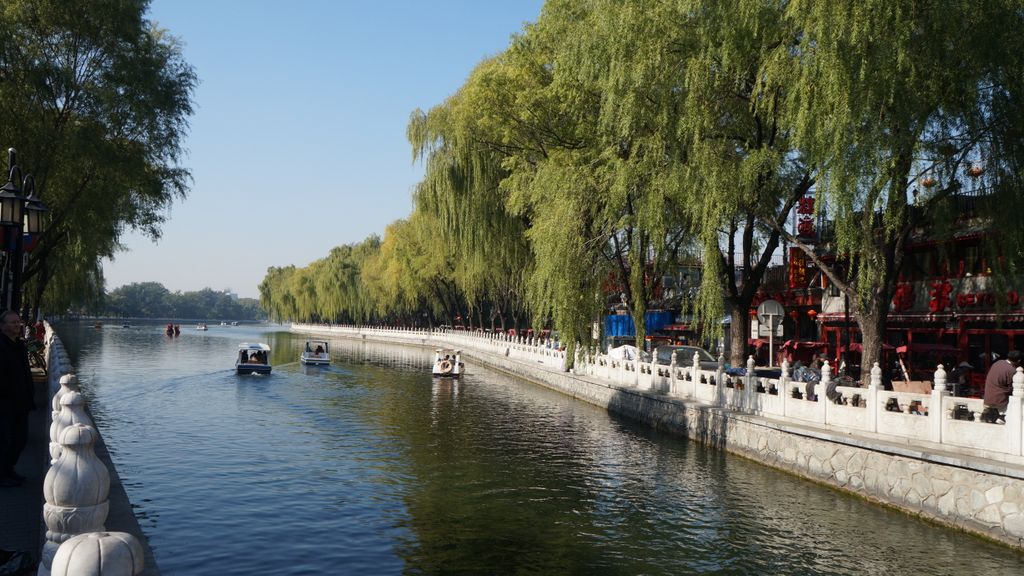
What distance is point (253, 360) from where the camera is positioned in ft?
128

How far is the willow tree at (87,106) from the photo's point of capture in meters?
23.5

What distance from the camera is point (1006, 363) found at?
12711 millimetres

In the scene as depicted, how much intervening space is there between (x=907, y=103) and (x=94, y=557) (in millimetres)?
15146

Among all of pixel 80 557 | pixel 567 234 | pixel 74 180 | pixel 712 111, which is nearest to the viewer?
pixel 80 557

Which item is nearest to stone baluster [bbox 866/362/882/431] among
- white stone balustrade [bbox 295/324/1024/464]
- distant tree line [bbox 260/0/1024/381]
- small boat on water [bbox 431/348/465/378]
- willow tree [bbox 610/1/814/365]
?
white stone balustrade [bbox 295/324/1024/464]

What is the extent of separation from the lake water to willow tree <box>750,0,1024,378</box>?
574cm

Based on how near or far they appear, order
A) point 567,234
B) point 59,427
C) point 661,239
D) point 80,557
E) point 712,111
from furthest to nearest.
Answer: point 567,234
point 661,239
point 712,111
point 59,427
point 80,557

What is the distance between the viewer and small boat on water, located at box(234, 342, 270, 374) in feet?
126

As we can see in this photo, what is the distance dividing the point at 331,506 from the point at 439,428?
30.1 ft

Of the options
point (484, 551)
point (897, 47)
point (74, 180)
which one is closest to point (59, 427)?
point (484, 551)

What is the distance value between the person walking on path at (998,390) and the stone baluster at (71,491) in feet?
39.6

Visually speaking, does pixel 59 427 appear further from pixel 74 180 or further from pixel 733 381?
pixel 74 180

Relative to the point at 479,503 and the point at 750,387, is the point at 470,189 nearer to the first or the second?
the point at 750,387

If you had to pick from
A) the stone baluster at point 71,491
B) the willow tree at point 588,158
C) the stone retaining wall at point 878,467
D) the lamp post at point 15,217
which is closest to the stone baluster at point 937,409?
the stone retaining wall at point 878,467
